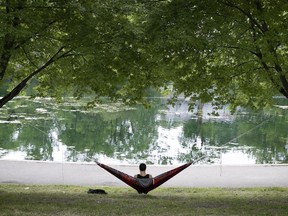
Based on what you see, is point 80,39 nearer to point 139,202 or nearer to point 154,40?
point 154,40

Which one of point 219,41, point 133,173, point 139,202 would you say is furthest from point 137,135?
point 139,202

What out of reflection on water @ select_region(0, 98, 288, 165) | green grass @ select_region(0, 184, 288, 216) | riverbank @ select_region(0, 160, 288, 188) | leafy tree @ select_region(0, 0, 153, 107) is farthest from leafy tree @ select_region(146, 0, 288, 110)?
riverbank @ select_region(0, 160, 288, 188)

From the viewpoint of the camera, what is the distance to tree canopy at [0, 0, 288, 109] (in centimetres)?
816

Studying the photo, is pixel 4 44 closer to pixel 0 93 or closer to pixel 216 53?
pixel 216 53

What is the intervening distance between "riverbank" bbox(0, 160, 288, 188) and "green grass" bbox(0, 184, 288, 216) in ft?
2.95

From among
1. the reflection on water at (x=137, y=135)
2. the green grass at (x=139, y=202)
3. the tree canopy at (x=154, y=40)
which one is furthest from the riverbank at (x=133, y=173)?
the tree canopy at (x=154, y=40)

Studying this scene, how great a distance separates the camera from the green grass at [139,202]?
277 inches

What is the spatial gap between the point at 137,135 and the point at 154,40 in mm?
14590

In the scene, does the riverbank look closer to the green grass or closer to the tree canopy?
the green grass

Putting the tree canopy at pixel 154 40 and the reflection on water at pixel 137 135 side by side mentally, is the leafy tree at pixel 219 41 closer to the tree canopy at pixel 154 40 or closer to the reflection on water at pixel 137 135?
the tree canopy at pixel 154 40

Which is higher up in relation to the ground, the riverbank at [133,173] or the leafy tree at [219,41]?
the leafy tree at [219,41]

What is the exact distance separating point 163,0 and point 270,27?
2.27 meters

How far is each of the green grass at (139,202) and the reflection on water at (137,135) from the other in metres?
2.37

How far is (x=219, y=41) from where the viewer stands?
28.3 ft
